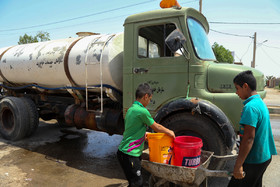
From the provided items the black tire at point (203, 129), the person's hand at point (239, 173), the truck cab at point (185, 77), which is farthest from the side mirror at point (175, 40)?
the person's hand at point (239, 173)

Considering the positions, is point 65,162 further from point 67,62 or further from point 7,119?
point 7,119

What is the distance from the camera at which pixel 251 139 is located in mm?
1991

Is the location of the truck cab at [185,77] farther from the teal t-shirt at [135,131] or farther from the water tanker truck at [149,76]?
the teal t-shirt at [135,131]

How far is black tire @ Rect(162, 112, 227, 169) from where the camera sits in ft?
10.8

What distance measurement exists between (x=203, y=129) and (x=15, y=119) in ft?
15.7

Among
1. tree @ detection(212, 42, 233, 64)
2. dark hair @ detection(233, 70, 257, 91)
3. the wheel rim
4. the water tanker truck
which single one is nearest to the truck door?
the water tanker truck

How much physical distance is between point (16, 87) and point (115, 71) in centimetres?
371

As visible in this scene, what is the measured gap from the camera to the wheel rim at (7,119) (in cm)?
629

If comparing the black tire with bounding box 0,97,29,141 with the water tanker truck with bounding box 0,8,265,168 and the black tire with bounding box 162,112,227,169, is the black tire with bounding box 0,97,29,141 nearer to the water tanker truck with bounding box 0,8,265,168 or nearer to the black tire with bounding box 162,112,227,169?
the water tanker truck with bounding box 0,8,265,168

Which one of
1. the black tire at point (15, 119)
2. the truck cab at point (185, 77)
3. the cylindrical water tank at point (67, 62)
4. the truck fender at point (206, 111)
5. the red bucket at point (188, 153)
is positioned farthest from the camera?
the black tire at point (15, 119)

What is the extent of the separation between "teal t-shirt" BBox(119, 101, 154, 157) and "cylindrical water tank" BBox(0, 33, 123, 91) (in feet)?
6.02

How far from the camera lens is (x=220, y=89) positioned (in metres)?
3.53

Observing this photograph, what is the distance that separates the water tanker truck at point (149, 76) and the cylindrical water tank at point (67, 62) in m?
0.02

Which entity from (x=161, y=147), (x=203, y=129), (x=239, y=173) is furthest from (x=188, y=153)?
(x=203, y=129)
